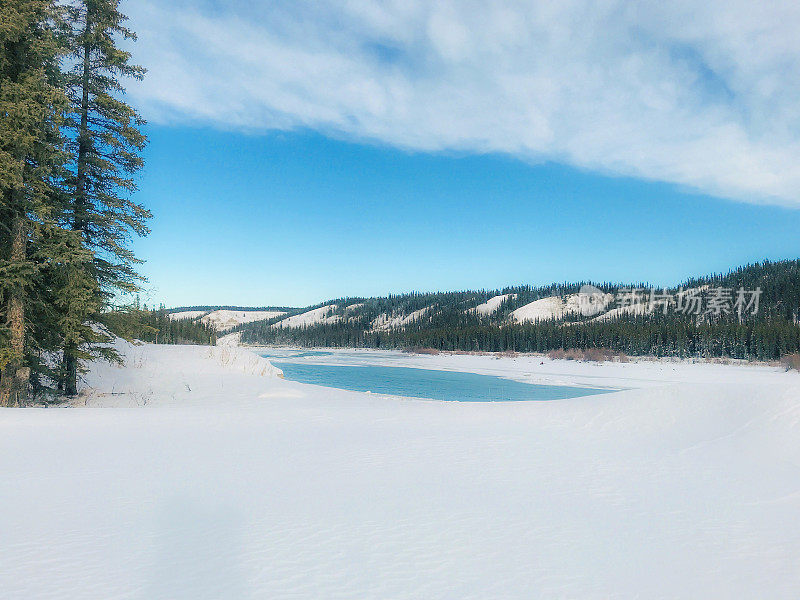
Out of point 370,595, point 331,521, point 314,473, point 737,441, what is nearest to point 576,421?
point 737,441

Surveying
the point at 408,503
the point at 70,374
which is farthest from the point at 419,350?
the point at 408,503

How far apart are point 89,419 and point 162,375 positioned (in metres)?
10.6

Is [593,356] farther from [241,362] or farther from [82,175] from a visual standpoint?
[82,175]

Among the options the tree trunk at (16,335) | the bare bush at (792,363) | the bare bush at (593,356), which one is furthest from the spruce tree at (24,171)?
the bare bush at (593,356)

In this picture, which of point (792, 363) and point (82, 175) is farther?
point (792, 363)

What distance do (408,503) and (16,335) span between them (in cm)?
1240

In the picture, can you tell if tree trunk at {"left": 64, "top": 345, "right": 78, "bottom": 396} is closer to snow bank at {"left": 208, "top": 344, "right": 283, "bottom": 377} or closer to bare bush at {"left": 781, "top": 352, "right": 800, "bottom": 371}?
snow bank at {"left": 208, "top": 344, "right": 283, "bottom": 377}

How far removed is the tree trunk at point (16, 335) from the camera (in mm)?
11789

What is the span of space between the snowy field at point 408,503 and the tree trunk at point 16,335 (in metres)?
3.21

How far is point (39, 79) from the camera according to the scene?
40.0ft

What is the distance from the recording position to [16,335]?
11.8 metres

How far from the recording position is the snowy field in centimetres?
361

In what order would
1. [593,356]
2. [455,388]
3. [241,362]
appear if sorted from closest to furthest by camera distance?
[241,362], [455,388], [593,356]

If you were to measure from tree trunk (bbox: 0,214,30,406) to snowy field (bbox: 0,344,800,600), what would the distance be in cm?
321
